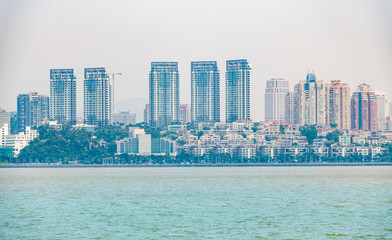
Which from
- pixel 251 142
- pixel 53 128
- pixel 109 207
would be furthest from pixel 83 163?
pixel 109 207

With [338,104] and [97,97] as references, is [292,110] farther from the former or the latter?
[97,97]

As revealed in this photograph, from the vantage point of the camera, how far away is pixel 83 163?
476ft

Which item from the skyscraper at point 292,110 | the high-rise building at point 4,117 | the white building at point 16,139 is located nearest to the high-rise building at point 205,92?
the skyscraper at point 292,110

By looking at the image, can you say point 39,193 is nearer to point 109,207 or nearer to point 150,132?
point 109,207

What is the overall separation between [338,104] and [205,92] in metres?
30.2

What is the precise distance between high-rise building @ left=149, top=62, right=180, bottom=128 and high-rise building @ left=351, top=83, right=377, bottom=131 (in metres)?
40.7

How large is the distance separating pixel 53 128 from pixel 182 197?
107 m

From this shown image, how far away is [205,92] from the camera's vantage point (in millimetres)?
188000

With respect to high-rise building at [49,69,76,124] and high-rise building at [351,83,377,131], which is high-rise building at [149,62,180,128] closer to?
high-rise building at [49,69,76,124]

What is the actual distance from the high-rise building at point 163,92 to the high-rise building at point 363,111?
4068 cm

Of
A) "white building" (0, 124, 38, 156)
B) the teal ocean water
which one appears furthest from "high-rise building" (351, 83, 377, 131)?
the teal ocean water

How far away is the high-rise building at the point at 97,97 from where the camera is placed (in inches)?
7323

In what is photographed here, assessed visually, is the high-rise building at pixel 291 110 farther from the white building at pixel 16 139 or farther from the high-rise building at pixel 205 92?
the white building at pixel 16 139

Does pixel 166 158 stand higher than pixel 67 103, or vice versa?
pixel 67 103
